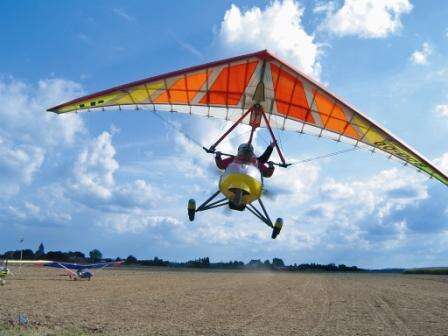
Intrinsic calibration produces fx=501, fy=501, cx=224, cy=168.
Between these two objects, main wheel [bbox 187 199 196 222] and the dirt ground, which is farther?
the dirt ground

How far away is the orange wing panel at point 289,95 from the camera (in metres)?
16.0

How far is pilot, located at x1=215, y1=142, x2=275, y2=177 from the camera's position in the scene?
14.0 m

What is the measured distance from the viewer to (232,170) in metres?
13.2

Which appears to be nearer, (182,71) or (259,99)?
(182,71)

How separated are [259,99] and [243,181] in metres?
4.61

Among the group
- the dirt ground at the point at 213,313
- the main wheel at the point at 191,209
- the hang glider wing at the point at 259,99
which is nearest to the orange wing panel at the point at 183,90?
the hang glider wing at the point at 259,99

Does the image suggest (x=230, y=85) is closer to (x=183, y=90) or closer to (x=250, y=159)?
(x=183, y=90)

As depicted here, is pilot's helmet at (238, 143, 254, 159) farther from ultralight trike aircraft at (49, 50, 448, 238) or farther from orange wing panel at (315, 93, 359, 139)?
orange wing panel at (315, 93, 359, 139)

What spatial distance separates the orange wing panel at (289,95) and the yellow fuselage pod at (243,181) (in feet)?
12.2

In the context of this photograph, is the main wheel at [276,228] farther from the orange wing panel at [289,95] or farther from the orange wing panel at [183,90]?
the orange wing panel at [183,90]

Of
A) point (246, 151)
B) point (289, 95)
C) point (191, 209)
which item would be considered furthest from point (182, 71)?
point (289, 95)

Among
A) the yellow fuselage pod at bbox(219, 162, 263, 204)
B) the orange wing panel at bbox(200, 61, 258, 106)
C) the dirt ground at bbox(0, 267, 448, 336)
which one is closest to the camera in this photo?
the yellow fuselage pod at bbox(219, 162, 263, 204)

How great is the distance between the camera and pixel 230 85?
57.2ft

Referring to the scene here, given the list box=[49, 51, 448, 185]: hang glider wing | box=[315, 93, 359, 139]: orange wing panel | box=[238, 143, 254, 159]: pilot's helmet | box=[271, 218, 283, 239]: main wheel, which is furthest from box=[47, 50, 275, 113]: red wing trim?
box=[271, 218, 283, 239]: main wheel
